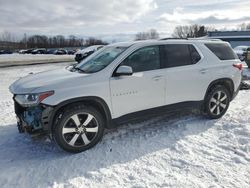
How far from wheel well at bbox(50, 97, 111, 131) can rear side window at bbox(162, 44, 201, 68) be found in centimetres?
147

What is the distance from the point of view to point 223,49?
17.5ft

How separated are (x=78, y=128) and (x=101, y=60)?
4.49 feet

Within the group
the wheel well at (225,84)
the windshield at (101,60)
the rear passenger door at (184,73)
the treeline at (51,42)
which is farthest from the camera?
the treeline at (51,42)

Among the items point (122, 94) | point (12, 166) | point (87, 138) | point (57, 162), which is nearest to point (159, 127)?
point (122, 94)

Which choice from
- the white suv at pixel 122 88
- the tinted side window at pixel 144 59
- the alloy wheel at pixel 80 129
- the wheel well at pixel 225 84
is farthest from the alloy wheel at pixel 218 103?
the alloy wheel at pixel 80 129

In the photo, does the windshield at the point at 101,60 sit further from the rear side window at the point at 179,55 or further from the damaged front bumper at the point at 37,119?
the damaged front bumper at the point at 37,119

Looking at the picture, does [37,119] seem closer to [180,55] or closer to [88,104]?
[88,104]

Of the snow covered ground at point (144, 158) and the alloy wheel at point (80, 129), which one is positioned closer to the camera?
the snow covered ground at point (144, 158)

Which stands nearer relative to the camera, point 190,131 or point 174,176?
point 174,176

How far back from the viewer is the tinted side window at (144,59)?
13.8 feet

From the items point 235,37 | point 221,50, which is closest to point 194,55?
point 221,50

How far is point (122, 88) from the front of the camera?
13.2ft

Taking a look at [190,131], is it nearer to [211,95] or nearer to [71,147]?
[211,95]

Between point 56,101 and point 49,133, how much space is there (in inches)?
20.9
